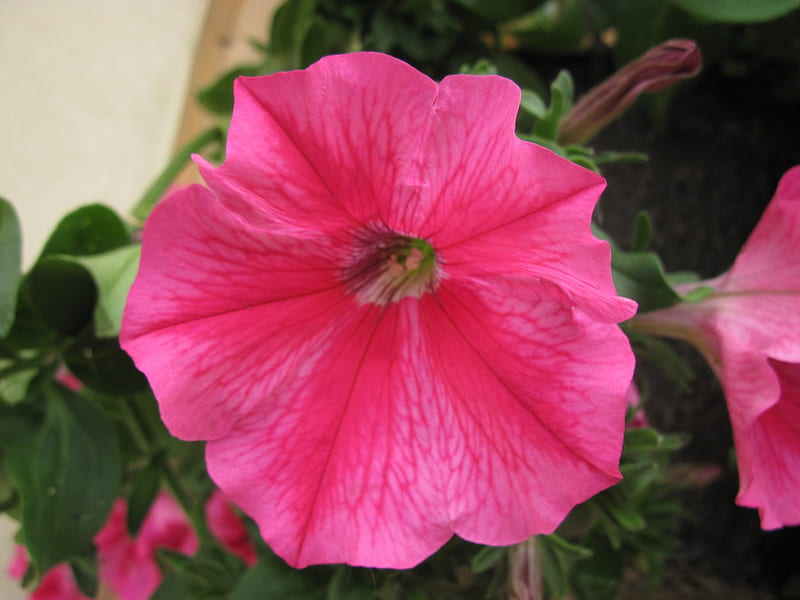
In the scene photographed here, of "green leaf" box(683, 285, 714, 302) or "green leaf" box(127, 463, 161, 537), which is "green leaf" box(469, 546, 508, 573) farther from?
"green leaf" box(127, 463, 161, 537)

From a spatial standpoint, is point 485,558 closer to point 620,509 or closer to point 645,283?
point 620,509

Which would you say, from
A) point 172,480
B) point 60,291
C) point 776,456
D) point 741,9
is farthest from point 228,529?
point 741,9

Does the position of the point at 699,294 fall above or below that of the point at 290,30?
below

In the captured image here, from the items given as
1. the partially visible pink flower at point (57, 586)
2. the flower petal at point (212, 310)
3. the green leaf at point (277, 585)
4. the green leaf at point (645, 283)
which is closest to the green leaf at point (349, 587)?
the green leaf at point (277, 585)

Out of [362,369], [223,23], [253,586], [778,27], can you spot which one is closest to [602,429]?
[362,369]

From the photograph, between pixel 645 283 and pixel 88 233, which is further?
pixel 88 233

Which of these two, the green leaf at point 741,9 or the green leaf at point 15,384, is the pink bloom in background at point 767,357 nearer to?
the green leaf at point 741,9

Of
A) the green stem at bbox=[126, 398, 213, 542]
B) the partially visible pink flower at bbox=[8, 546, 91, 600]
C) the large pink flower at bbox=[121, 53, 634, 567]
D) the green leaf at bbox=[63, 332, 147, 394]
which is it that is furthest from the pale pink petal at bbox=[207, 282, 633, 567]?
the partially visible pink flower at bbox=[8, 546, 91, 600]
